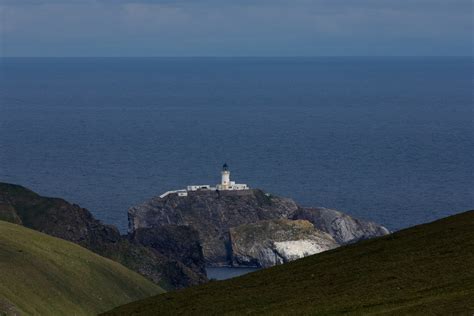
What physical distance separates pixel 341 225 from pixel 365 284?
9609cm

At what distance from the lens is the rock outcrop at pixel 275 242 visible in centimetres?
12588

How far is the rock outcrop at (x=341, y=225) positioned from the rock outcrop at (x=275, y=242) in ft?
→ 11.0

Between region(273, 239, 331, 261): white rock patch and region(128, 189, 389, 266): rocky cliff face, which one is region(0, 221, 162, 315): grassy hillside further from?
region(128, 189, 389, 266): rocky cliff face

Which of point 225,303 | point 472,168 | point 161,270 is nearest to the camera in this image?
point 225,303

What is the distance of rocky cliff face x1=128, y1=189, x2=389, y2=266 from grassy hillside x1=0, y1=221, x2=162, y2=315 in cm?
4908

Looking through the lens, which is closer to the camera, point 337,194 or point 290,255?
point 290,255

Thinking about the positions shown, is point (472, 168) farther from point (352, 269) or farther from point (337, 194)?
point (352, 269)

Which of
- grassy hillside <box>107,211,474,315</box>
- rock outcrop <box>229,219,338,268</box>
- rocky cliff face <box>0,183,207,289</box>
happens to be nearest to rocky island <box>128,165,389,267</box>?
rock outcrop <box>229,219,338,268</box>

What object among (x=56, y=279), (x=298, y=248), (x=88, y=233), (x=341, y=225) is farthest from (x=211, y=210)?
(x=56, y=279)

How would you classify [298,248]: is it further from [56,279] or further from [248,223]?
[56,279]

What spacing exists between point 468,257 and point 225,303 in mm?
7908

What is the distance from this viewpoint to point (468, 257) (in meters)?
40.2

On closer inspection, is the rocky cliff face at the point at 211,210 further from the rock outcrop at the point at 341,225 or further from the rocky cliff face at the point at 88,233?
the rocky cliff face at the point at 88,233

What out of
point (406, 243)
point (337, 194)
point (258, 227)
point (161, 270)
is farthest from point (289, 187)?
point (406, 243)
